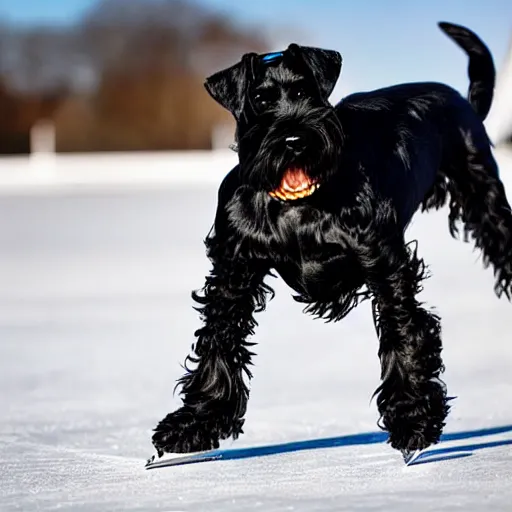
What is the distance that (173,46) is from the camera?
147ft

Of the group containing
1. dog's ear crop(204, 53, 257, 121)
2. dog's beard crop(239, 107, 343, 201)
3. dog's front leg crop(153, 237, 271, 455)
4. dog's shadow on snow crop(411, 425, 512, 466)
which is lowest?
dog's shadow on snow crop(411, 425, 512, 466)

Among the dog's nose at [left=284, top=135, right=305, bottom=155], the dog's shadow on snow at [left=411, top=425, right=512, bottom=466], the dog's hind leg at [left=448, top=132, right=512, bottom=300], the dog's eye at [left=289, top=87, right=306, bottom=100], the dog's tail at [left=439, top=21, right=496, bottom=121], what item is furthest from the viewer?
the dog's tail at [left=439, top=21, right=496, bottom=121]

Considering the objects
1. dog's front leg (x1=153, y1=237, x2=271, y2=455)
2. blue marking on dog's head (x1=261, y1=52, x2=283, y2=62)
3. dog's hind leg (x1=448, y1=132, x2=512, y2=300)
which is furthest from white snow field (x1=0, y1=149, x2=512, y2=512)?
blue marking on dog's head (x1=261, y1=52, x2=283, y2=62)

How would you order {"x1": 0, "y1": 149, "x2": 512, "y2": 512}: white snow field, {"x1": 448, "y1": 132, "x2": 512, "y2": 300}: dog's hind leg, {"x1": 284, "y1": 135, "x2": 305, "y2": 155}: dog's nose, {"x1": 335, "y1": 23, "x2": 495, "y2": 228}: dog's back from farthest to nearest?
1. {"x1": 448, "y1": 132, "x2": 512, "y2": 300}: dog's hind leg
2. {"x1": 335, "y1": 23, "x2": 495, "y2": 228}: dog's back
3. {"x1": 284, "y1": 135, "x2": 305, "y2": 155}: dog's nose
4. {"x1": 0, "y1": 149, "x2": 512, "y2": 512}: white snow field

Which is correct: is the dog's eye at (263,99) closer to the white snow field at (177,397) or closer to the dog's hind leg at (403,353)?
the dog's hind leg at (403,353)

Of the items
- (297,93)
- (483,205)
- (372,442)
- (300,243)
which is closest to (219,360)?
(300,243)

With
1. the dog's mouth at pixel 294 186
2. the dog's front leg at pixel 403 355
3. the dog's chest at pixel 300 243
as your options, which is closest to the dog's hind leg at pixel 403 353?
the dog's front leg at pixel 403 355

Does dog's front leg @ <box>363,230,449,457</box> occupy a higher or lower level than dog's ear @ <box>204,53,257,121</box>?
lower

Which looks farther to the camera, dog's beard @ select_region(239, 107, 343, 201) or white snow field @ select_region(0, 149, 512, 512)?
dog's beard @ select_region(239, 107, 343, 201)

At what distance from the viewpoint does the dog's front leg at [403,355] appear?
3.50 meters

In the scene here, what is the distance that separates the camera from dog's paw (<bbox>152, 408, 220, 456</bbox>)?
355 cm

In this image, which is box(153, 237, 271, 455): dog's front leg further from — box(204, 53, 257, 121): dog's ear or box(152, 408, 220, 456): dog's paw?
box(204, 53, 257, 121): dog's ear

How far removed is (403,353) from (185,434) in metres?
0.68

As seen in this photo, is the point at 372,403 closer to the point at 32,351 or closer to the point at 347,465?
the point at 347,465
